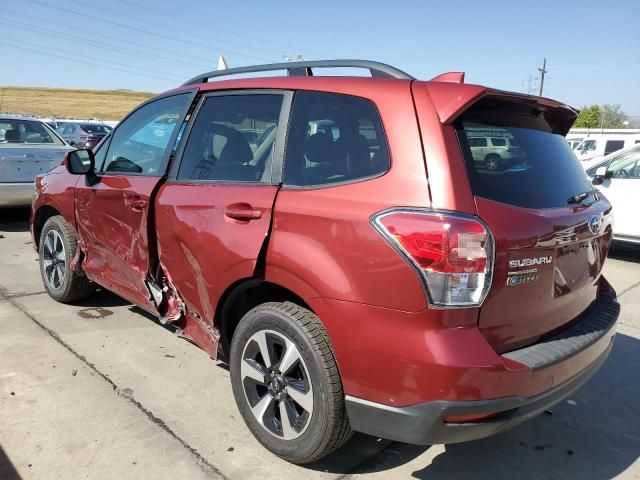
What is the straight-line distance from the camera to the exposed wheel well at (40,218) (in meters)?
4.84

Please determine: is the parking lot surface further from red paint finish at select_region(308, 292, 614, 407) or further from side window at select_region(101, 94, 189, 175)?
side window at select_region(101, 94, 189, 175)

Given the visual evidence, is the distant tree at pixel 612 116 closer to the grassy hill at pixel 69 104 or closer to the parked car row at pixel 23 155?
the grassy hill at pixel 69 104

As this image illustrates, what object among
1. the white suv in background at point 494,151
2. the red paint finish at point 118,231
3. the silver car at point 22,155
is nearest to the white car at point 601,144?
the silver car at point 22,155

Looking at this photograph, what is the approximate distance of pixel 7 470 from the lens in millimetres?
2525

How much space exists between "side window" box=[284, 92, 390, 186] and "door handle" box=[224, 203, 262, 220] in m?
0.21

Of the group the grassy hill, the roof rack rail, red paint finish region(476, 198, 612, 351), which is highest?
the grassy hill

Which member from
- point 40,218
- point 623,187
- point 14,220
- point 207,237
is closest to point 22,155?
point 14,220

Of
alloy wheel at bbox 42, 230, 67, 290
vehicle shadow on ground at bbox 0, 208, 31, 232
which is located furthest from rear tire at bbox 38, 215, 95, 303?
vehicle shadow on ground at bbox 0, 208, 31, 232

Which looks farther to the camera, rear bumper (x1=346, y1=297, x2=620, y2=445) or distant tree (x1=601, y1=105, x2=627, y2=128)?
distant tree (x1=601, y1=105, x2=627, y2=128)

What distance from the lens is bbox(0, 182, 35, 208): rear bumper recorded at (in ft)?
25.1

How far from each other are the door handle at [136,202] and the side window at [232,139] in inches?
13.1

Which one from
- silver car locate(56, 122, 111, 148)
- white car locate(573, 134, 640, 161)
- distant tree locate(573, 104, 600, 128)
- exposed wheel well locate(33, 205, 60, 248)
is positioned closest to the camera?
exposed wheel well locate(33, 205, 60, 248)

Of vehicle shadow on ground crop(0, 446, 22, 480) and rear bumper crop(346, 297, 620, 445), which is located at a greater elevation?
rear bumper crop(346, 297, 620, 445)

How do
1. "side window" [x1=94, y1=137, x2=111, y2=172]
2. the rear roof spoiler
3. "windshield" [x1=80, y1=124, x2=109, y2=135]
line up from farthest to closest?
1. "windshield" [x1=80, y1=124, x2=109, y2=135]
2. "side window" [x1=94, y1=137, x2=111, y2=172]
3. the rear roof spoiler
